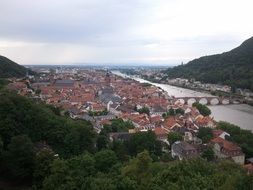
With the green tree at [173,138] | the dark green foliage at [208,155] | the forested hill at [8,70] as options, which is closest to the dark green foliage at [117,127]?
the green tree at [173,138]

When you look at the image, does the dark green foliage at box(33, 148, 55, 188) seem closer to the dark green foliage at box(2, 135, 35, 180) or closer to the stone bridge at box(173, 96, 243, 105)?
the dark green foliage at box(2, 135, 35, 180)

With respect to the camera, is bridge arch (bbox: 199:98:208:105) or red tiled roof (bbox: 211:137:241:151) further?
bridge arch (bbox: 199:98:208:105)

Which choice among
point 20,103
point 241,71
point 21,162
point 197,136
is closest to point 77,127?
point 20,103

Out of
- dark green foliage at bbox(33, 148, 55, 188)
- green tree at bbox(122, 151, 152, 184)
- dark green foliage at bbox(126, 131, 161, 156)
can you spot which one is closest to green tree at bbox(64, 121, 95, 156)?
dark green foliage at bbox(126, 131, 161, 156)

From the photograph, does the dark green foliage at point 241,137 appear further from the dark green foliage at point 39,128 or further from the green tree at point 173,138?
the dark green foliage at point 39,128

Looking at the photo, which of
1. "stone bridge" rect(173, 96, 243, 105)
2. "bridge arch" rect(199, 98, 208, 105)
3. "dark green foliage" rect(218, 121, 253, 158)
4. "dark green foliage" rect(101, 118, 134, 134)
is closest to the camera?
"dark green foliage" rect(218, 121, 253, 158)

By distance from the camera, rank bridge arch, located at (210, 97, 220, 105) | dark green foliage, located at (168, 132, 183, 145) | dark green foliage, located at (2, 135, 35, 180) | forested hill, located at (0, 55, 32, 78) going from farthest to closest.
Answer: forested hill, located at (0, 55, 32, 78) < bridge arch, located at (210, 97, 220, 105) < dark green foliage, located at (168, 132, 183, 145) < dark green foliage, located at (2, 135, 35, 180)

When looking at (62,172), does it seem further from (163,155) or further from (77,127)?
(163,155)
